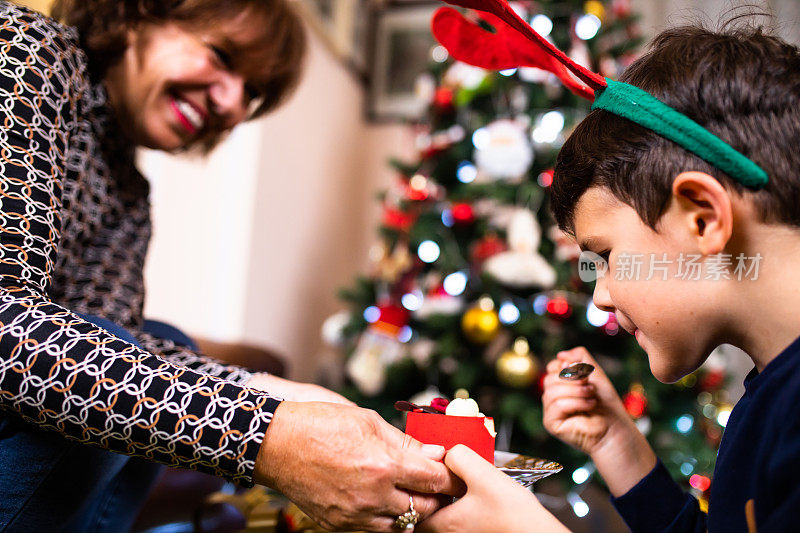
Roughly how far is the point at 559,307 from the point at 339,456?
4.07ft

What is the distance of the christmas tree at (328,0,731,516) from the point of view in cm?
171

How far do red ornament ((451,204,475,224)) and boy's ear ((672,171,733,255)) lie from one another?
1.34 meters

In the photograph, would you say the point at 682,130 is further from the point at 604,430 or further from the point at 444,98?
the point at 444,98

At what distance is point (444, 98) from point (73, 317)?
65.9 inches

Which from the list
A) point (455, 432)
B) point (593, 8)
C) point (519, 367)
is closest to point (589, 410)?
point (455, 432)

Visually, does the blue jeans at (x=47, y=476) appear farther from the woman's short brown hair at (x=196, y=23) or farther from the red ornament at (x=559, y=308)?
the red ornament at (x=559, y=308)

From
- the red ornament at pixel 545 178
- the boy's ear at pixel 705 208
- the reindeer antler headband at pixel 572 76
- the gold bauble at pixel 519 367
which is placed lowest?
the gold bauble at pixel 519 367

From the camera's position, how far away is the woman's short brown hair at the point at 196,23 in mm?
1003

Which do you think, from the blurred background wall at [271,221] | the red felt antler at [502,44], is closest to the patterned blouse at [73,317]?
the red felt antler at [502,44]

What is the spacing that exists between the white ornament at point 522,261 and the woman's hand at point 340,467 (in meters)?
1.17

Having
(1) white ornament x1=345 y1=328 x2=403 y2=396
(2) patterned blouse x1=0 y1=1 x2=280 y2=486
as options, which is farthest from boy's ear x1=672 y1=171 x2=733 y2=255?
(1) white ornament x1=345 y1=328 x2=403 y2=396

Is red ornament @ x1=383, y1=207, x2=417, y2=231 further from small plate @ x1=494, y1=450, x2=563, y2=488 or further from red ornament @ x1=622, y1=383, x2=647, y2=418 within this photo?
small plate @ x1=494, y1=450, x2=563, y2=488

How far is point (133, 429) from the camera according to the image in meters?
0.61

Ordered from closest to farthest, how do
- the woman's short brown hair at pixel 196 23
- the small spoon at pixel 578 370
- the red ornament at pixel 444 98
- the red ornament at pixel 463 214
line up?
the small spoon at pixel 578 370 < the woman's short brown hair at pixel 196 23 < the red ornament at pixel 463 214 < the red ornament at pixel 444 98
